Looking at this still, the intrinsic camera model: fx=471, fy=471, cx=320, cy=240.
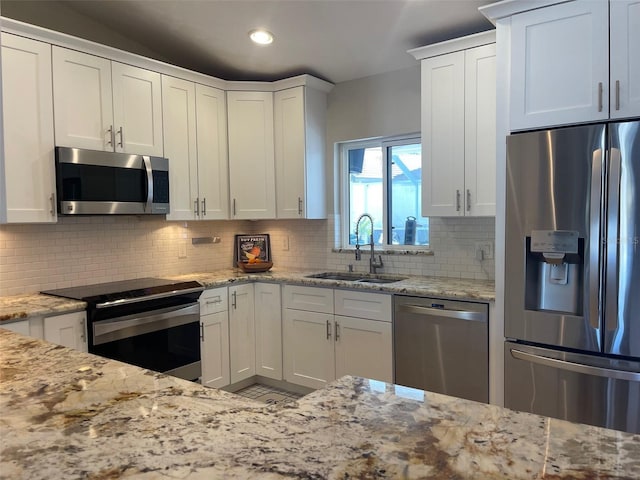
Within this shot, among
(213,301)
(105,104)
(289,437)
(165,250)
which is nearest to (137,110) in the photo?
(105,104)

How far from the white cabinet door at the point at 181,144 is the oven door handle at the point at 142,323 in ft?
2.56

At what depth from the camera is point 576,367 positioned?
2283mm

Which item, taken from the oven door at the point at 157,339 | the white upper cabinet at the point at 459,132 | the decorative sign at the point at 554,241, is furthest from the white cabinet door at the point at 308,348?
the decorative sign at the point at 554,241

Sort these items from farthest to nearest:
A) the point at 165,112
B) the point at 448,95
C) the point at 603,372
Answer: the point at 165,112 → the point at 448,95 → the point at 603,372

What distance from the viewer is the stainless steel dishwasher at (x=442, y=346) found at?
2760 mm

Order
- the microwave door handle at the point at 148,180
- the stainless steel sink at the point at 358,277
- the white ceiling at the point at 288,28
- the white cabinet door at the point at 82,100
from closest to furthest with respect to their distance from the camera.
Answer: the white cabinet door at the point at 82,100
the white ceiling at the point at 288,28
the microwave door handle at the point at 148,180
the stainless steel sink at the point at 358,277

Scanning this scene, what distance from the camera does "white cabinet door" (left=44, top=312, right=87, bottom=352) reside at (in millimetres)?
2566

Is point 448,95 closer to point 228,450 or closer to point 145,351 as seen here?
point 145,351

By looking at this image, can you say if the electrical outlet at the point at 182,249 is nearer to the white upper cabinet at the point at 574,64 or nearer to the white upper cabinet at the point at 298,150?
the white upper cabinet at the point at 298,150

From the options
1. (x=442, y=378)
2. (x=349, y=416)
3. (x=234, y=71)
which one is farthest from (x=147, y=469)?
(x=234, y=71)

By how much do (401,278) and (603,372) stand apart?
1.59m

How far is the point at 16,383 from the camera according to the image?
1.25 meters

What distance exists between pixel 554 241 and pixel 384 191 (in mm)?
1825

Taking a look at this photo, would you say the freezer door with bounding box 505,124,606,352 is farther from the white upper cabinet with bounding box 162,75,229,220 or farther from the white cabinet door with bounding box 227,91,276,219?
the white upper cabinet with bounding box 162,75,229,220
